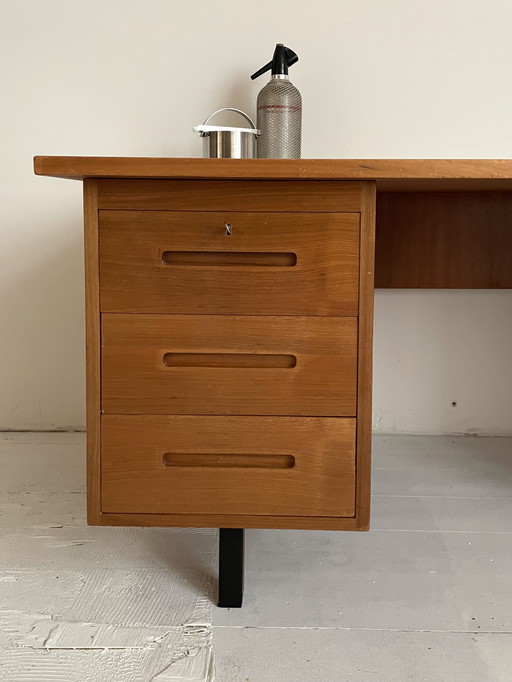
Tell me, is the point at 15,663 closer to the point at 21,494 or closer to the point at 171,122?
the point at 21,494

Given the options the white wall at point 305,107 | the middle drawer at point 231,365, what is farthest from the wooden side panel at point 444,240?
the middle drawer at point 231,365

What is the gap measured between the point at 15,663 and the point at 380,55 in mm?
1618

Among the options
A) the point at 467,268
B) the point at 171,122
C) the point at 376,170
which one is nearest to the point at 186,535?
the point at 376,170

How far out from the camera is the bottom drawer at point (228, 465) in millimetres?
1049

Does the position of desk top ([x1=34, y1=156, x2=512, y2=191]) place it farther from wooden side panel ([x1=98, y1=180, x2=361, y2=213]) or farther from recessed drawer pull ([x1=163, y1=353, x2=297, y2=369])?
recessed drawer pull ([x1=163, y1=353, x2=297, y2=369])

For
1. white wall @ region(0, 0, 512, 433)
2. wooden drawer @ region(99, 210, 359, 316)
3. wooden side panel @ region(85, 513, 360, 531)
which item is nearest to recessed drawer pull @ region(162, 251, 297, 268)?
wooden drawer @ region(99, 210, 359, 316)

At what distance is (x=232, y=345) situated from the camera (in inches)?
40.9

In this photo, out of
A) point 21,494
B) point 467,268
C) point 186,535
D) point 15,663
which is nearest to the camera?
point 15,663

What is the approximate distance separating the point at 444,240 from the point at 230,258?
882 millimetres

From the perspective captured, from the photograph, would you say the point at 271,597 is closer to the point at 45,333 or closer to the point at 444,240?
the point at 444,240

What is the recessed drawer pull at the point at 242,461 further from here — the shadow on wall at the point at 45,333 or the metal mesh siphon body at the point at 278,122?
the shadow on wall at the point at 45,333

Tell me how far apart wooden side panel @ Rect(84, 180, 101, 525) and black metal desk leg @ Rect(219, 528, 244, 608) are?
201 mm

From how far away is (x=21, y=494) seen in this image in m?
1.58

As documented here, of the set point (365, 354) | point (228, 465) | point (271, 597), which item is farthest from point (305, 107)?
point (271, 597)
